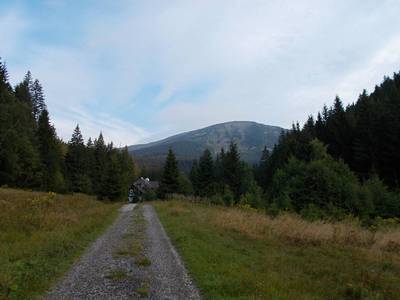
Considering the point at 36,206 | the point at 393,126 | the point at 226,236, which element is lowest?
the point at 226,236

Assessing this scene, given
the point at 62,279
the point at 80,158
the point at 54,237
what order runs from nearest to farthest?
the point at 62,279
the point at 54,237
the point at 80,158

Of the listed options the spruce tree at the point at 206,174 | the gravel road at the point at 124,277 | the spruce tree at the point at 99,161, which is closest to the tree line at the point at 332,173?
the spruce tree at the point at 206,174

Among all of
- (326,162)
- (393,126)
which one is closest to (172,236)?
(326,162)

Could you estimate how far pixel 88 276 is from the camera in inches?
381

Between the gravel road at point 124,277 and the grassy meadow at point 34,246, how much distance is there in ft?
1.50

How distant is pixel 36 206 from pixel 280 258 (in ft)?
49.2

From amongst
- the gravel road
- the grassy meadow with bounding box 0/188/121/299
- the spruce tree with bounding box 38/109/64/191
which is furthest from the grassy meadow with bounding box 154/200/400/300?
the spruce tree with bounding box 38/109/64/191

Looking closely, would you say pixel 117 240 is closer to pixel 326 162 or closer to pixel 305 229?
pixel 305 229

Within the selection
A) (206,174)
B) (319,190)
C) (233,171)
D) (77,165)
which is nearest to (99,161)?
(77,165)

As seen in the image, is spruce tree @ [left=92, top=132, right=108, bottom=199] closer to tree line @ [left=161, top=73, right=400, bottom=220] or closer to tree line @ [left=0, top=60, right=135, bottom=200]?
tree line @ [left=0, top=60, right=135, bottom=200]

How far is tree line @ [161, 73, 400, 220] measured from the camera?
39156 millimetres

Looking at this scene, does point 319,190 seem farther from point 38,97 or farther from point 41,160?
point 38,97

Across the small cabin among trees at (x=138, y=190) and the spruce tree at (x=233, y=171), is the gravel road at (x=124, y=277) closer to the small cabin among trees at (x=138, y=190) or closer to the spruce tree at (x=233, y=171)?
the spruce tree at (x=233, y=171)

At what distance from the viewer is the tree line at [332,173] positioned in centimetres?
3916
